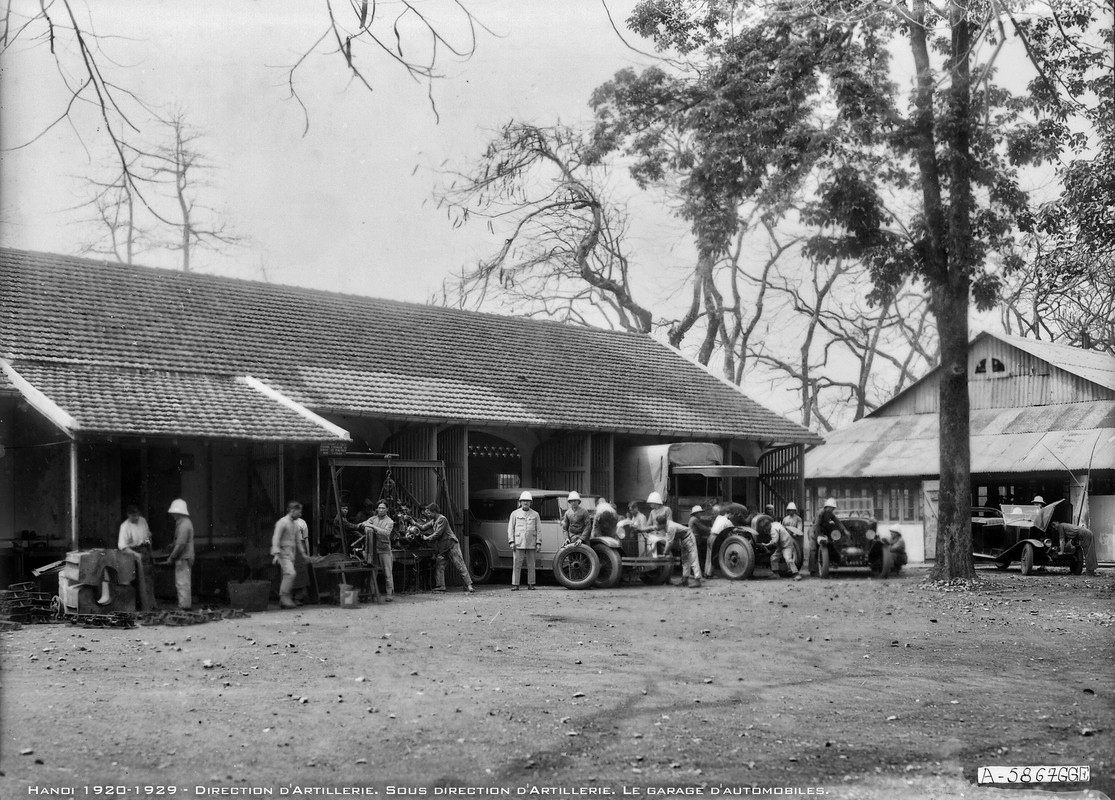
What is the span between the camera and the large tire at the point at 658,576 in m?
19.2

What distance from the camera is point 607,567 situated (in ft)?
61.8

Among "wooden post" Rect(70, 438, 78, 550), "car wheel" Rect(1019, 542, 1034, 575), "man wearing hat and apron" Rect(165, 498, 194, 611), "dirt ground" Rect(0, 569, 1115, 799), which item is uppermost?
"wooden post" Rect(70, 438, 78, 550)

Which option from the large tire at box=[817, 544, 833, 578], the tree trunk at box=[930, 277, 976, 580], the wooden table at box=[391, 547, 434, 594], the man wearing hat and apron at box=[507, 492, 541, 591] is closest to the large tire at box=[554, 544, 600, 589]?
the man wearing hat and apron at box=[507, 492, 541, 591]

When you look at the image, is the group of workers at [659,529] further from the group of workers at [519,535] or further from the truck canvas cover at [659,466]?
the truck canvas cover at [659,466]

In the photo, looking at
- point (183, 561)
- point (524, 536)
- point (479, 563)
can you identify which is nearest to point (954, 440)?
point (524, 536)

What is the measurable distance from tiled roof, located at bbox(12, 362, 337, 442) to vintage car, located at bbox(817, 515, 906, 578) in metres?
9.12

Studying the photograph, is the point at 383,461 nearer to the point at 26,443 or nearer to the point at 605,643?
the point at 26,443

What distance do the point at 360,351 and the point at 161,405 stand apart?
5.85 metres

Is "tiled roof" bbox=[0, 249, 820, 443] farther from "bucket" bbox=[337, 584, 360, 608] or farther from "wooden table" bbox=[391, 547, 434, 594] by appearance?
"bucket" bbox=[337, 584, 360, 608]

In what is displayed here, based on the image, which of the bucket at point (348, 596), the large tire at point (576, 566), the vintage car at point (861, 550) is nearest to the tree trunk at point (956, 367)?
the vintage car at point (861, 550)

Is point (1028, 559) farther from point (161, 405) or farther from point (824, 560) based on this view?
point (161, 405)

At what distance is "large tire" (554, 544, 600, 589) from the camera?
1838cm

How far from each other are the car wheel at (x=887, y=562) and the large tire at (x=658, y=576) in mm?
4069

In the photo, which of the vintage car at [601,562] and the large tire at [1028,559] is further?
the large tire at [1028,559]
